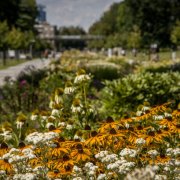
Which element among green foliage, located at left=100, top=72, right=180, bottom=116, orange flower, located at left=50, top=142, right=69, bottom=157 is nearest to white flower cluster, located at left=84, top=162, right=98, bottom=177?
orange flower, located at left=50, top=142, right=69, bottom=157

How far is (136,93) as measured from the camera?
11.3 m

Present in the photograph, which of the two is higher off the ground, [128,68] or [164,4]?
[164,4]

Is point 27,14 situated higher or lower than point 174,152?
higher

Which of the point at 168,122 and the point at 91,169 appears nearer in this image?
the point at 91,169

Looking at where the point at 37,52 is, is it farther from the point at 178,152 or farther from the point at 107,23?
the point at 178,152

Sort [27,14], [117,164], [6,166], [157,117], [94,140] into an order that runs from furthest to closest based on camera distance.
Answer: [27,14] → [157,117] → [94,140] → [6,166] → [117,164]

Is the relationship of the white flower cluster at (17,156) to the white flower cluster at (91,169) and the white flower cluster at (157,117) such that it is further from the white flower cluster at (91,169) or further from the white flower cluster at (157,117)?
the white flower cluster at (157,117)

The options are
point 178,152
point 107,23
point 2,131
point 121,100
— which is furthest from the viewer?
point 107,23

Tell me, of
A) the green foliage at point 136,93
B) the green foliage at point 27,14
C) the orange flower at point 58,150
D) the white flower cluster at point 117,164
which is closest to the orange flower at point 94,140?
the orange flower at point 58,150

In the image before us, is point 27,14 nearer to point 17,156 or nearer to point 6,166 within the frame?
point 6,166

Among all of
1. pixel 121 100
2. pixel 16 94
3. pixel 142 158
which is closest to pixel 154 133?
pixel 142 158

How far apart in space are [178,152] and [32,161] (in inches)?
45.6

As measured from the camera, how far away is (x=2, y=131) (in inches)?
226

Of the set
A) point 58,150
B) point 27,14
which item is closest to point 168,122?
point 58,150
